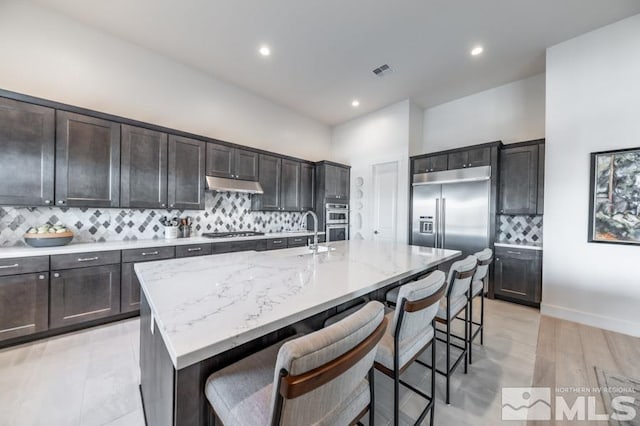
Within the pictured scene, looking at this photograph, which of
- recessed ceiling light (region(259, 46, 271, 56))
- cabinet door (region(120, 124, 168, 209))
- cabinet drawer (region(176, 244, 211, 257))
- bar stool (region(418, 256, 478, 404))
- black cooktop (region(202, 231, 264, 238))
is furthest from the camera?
black cooktop (region(202, 231, 264, 238))

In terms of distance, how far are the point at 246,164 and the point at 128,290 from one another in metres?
2.32

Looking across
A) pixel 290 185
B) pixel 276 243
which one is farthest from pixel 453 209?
pixel 276 243

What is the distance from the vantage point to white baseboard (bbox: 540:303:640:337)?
8.53 feet

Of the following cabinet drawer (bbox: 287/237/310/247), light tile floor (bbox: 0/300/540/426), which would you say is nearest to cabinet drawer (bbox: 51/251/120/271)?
light tile floor (bbox: 0/300/540/426)

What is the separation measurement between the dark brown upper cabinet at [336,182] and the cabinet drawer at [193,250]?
2535mm

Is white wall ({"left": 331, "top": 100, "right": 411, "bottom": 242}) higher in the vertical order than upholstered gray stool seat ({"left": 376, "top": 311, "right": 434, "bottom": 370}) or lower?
higher

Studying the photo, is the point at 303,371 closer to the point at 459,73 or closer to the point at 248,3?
the point at 248,3

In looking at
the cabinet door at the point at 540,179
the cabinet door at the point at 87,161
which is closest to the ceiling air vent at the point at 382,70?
the cabinet door at the point at 540,179

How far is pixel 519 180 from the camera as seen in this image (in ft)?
11.7

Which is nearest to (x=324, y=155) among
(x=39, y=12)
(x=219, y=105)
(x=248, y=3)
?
(x=219, y=105)

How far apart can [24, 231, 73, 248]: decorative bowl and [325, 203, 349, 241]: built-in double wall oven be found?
3.74 m

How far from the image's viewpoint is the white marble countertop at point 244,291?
2.54 ft

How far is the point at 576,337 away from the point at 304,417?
3.40 metres

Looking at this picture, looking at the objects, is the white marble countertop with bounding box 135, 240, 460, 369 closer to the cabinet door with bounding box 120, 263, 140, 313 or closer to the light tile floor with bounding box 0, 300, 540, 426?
the light tile floor with bounding box 0, 300, 540, 426
